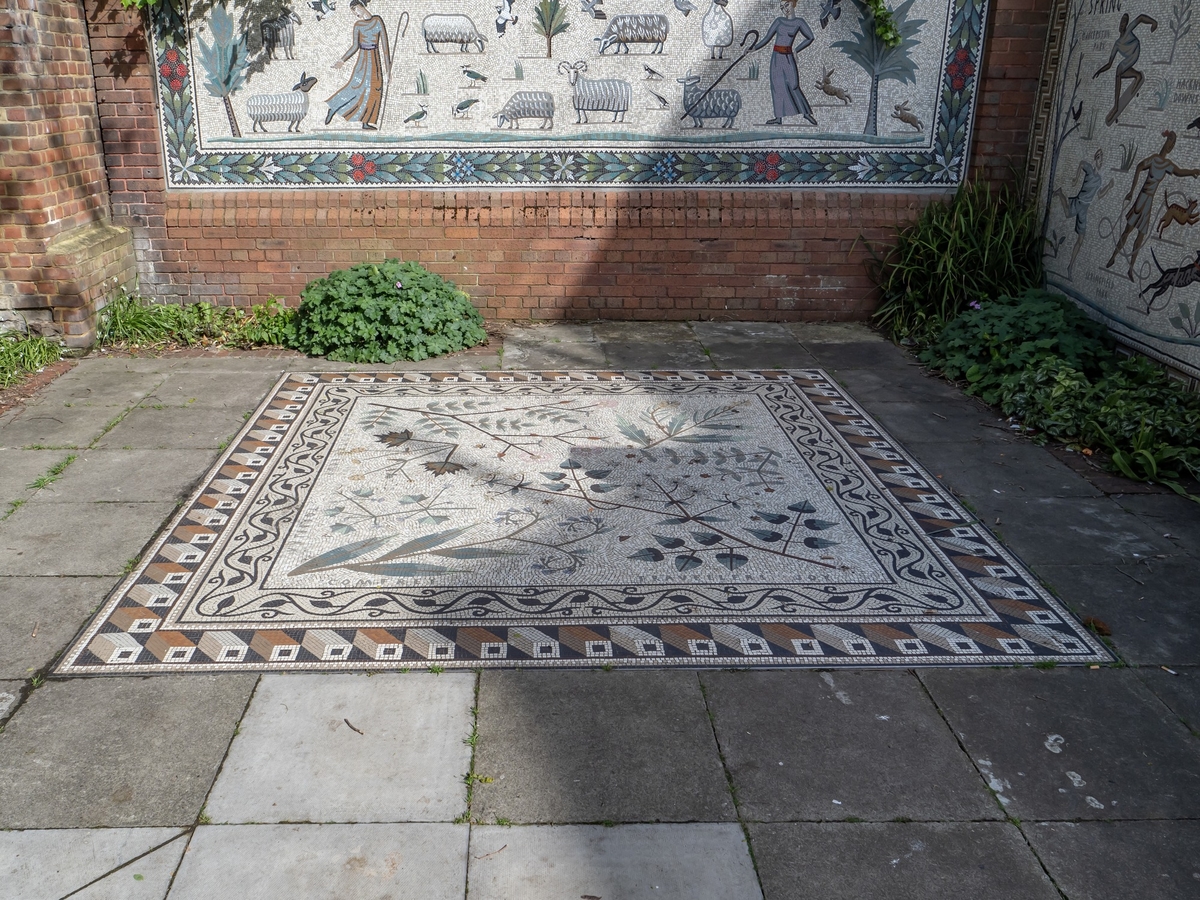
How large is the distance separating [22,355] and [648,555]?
425 centimetres

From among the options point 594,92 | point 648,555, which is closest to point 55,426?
point 648,555

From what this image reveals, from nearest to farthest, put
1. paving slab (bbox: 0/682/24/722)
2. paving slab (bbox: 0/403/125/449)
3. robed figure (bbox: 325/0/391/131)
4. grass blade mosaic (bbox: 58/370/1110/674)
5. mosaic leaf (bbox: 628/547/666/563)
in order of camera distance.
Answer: paving slab (bbox: 0/682/24/722) < grass blade mosaic (bbox: 58/370/1110/674) < mosaic leaf (bbox: 628/547/666/563) < paving slab (bbox: 0/403/125/449) < robed figure (bbox: 325/0/391/131)

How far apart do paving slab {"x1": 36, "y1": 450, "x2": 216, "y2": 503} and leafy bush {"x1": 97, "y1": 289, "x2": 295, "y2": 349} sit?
1947 millimetres

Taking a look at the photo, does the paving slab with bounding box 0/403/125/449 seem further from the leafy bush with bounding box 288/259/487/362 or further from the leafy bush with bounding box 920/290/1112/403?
the leafy bush with bounding box 920/290/1112/403

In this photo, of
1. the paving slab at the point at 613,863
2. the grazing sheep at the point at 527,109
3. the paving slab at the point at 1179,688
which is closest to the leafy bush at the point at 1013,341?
the paving slab at the point at 1179,688

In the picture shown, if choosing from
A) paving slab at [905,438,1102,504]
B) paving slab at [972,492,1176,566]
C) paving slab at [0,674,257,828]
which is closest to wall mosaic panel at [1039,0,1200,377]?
paving slab at [905,438,1102,504]

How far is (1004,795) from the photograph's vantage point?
2.55 meters

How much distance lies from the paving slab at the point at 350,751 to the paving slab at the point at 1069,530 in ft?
7.80

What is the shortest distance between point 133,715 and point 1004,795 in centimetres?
244

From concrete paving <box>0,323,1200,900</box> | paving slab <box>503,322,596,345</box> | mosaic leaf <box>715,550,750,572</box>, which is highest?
paving slab <box>503,322,596,345</box>

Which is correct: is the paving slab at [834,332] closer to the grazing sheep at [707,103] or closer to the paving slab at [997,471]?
the grazing sheep at [707,103]

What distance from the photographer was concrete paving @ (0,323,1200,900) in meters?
2.28

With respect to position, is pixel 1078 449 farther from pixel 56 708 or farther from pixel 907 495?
pixel 56 708

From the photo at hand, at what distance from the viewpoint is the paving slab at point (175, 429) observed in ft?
15.7
